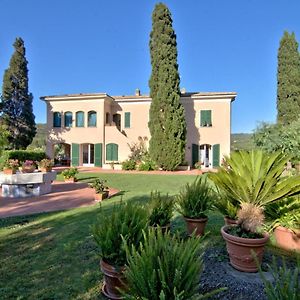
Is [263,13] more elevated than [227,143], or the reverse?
[263,13]

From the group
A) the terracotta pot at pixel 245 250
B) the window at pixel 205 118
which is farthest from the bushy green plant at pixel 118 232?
the window at pixel 205 118

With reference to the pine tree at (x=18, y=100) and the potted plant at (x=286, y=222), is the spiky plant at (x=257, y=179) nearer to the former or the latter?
the potted plant at (x=286, y=222)

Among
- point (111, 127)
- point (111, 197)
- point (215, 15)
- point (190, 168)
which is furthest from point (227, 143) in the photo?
point (111, 197)

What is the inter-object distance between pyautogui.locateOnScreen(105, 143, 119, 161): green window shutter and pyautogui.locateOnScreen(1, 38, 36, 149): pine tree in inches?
395

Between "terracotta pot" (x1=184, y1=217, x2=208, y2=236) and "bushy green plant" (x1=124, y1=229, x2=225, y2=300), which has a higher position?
"bushy green plant" (x1=124, y1=229, x2=225, y2=300)

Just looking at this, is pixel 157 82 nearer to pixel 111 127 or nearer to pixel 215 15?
pixel 111 127

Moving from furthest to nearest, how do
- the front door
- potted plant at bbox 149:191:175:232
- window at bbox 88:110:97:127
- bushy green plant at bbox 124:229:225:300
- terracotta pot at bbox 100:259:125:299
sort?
the front door, window at bbox 88:110:97:127, potted plant at bbox 149:191:175:232, terracotta pot at bbox 100:259:125:299, bushy green plant at bbox 124:229:225:300

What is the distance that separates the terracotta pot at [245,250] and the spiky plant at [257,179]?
1.91ft

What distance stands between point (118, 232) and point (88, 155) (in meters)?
23.2

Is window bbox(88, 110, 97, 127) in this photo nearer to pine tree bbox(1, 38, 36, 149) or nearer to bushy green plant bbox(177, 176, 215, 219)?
pine tree bbox(1, 38, 36, 149)

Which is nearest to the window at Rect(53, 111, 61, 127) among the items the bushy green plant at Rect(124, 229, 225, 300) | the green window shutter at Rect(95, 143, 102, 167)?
the green window shutter at Rect(95, 143, 102, 167)

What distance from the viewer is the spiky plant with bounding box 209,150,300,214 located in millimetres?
3480

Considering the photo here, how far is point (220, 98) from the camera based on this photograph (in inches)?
915

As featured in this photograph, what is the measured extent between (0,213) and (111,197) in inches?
146
